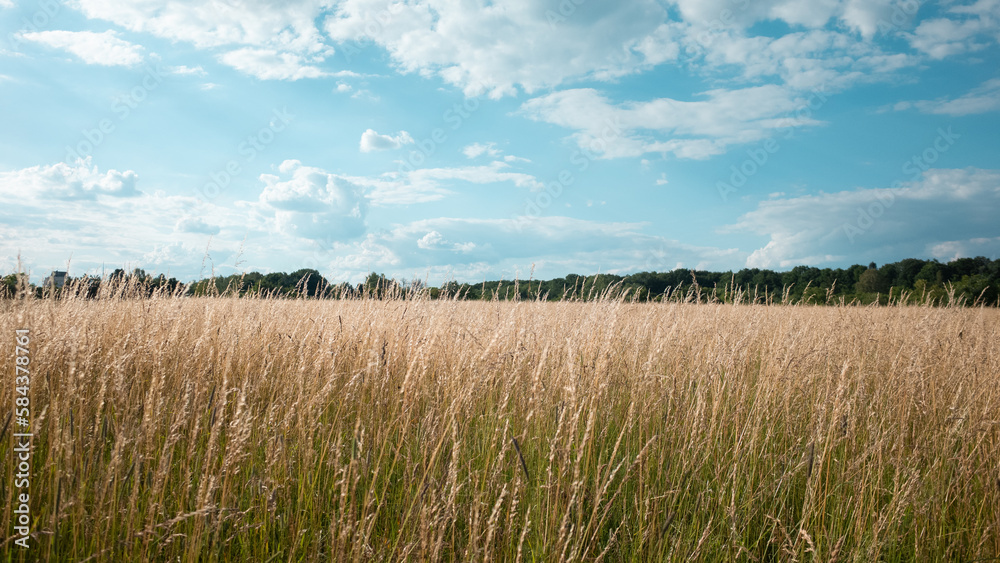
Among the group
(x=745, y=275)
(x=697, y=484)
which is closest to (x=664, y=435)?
(x=697, y=484)

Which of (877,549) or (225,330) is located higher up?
(225,330)

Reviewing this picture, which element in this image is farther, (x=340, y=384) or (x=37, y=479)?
(x=340, y=384)

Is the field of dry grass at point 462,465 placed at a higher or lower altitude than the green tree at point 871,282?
lower

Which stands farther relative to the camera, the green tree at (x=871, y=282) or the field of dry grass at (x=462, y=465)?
the green tree at (x=871, y=282)

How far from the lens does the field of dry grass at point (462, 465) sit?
1.86 meters

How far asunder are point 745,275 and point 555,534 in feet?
134

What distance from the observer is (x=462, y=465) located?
8.54ft

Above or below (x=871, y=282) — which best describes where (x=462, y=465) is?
below

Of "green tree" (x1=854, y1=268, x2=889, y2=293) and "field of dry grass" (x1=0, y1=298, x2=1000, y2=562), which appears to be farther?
"green tree" (x1=854, y1=268, x2=889, y2=293)

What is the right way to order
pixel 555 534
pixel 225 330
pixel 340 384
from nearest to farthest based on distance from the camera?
pixel 555 534 < pixel 340 384 < pixel 225 330

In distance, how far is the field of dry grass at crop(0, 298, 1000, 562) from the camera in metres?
1.86

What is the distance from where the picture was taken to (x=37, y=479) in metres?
2.16

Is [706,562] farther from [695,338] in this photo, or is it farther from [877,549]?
[695,338]

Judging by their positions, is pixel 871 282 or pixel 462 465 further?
pixel 871 282
